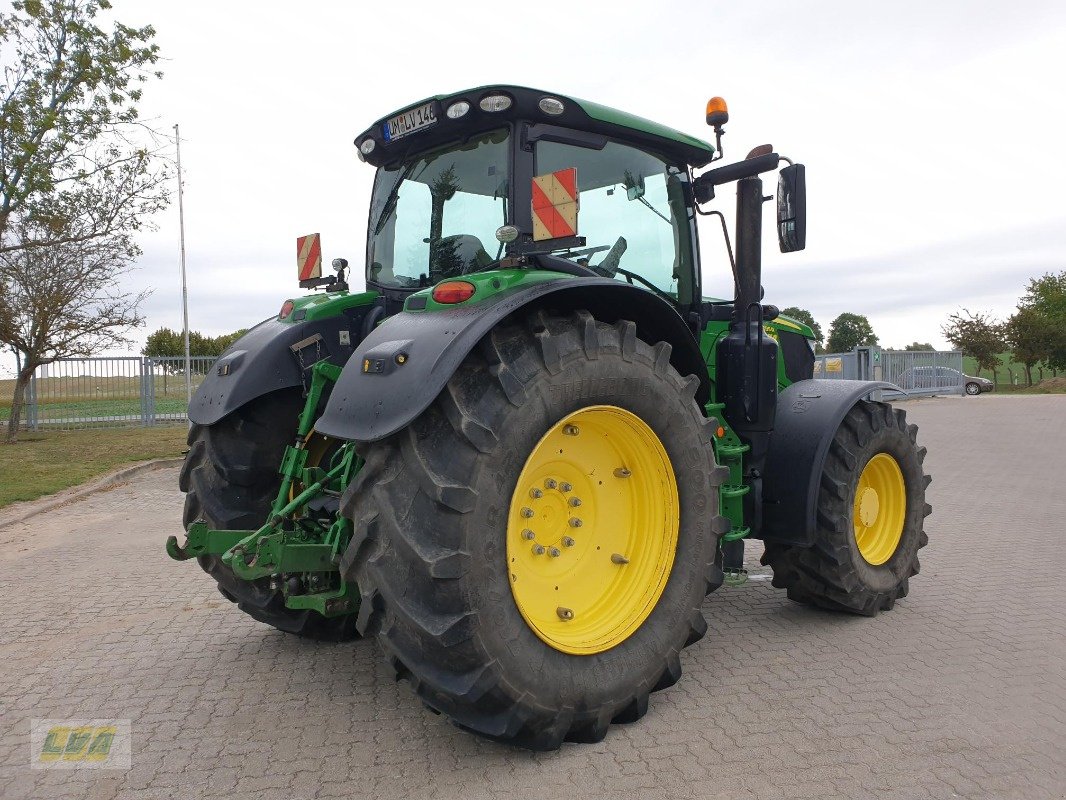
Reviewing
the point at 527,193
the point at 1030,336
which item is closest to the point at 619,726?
the point at 527,193

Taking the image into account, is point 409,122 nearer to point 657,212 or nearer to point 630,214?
point 630,214

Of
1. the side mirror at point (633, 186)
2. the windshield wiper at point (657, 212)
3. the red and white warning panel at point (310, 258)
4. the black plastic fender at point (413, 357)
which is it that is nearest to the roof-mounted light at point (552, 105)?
the side mirror at point (633, 186)

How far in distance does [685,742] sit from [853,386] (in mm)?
2338

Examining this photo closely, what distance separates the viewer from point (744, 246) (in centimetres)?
408

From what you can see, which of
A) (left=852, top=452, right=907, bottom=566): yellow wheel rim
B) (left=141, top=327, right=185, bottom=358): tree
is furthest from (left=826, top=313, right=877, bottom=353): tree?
(left=852, top=452, right=907, bottom=566): yellow wheel rim

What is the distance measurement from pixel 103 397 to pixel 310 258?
16.8 m

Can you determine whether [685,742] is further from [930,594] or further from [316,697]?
[930,594]

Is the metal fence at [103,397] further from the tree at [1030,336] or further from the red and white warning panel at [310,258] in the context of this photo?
the tree at [1030,336]

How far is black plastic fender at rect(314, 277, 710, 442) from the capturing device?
2477 millimetres

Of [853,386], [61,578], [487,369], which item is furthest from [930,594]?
[61,578]

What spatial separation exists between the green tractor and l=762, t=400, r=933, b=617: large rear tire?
1 cm

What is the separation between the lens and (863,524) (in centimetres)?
444

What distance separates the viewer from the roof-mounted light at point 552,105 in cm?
329

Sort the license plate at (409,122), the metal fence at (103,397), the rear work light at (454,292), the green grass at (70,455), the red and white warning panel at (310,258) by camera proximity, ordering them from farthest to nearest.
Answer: the metal fence at (103,397) → the green grass at (70,455) → the red and white warning panel at (310,258) → the license plate at (409,122) → the rear work light at (454,292)
